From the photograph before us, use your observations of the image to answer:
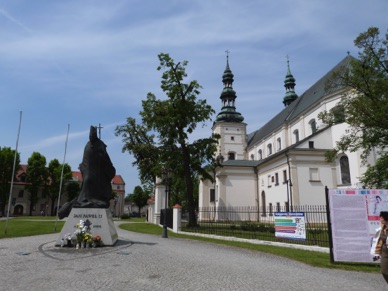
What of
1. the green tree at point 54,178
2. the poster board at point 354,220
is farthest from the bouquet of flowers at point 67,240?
the green tree at point 54,178

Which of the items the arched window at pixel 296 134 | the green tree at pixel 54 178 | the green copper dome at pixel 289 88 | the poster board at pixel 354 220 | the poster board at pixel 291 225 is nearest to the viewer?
the poster board at pixel 354 220

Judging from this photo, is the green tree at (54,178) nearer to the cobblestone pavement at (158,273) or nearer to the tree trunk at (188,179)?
the tree trunk at (188,179)

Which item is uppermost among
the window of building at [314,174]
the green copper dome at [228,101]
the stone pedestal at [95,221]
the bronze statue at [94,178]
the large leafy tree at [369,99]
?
the green copper dome at [228,101]

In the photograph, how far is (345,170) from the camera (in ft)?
100

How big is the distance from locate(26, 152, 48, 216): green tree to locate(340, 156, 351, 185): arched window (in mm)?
49451

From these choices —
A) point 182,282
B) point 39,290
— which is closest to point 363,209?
point 182,282

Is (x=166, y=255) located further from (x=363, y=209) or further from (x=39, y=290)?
(x=363, y=209)

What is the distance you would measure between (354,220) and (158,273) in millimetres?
6158

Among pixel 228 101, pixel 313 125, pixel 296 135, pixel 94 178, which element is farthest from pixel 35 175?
pixel 94 178

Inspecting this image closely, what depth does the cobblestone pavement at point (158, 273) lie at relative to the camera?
6.02 meters

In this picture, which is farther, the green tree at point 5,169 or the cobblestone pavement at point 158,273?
the green tree at point 5,169

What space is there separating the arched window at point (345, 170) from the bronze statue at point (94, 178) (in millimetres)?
25884

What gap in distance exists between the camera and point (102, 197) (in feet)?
39.9

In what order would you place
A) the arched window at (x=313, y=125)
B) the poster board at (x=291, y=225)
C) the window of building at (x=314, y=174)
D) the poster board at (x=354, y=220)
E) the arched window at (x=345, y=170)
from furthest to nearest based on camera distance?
the arched window at (x=313, y=125) < the window of building at (x=314, y=174) < the arched window at (x=345, y=170) < the poster board at (x=291, y=225) < the poster board at (x=354, y=220)
